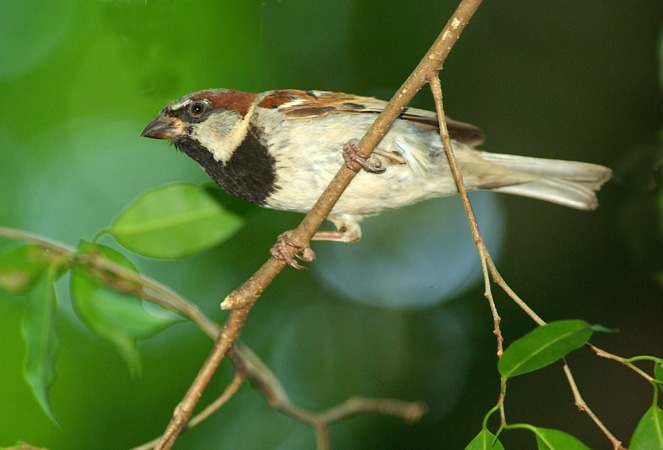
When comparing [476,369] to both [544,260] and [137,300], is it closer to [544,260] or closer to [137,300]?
[544,260]

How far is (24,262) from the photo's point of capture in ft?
7.79

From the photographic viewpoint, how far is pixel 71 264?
2391 mm

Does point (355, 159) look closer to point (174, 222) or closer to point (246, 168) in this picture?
point (246, 168)

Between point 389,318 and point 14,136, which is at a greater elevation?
point 14,136

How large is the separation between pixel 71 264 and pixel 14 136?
7.97 feet

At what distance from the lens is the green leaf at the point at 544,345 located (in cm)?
151

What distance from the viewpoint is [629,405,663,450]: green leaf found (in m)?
1.53

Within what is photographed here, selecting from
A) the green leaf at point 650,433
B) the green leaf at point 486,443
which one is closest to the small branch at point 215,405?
the green leaf at point 486,443

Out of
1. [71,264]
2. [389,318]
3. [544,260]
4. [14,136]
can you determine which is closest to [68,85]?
[14,136]

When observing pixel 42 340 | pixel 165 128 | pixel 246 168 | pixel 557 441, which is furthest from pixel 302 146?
pixel 557 441

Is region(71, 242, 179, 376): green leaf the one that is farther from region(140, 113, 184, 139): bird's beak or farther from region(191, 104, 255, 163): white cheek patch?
region(191, 104, 255, 163): white cheek patch

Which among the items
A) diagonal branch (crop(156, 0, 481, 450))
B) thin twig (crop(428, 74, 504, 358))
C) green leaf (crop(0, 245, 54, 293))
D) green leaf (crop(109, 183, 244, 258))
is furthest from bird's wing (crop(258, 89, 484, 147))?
green leaf (crop(0, 245, 54, 293))

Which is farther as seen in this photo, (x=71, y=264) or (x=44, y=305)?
(x=71, y=264)

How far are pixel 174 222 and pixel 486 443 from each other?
170cm
